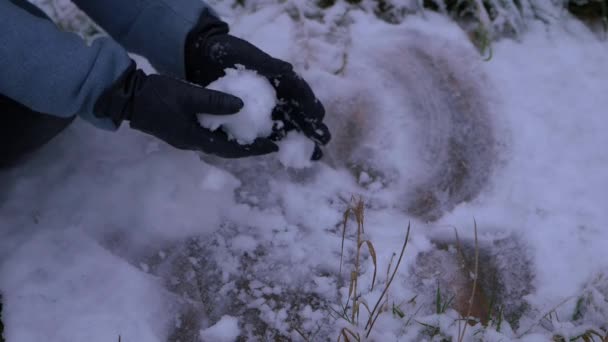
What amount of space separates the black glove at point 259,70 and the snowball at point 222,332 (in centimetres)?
58

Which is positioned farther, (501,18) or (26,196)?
(501,18)

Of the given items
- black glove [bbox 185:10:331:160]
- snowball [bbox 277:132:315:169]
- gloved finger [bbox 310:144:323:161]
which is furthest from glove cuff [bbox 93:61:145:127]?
gloved finger [bbox 310:144:323:161]

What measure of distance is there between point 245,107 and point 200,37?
1.02ft

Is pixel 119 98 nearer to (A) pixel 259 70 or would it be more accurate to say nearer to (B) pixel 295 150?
(A) pixel 259 70

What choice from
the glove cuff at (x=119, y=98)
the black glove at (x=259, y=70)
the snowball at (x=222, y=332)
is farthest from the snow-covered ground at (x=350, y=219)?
the glove cuff at (x=119, y=98)

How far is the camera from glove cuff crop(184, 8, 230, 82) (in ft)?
5.14

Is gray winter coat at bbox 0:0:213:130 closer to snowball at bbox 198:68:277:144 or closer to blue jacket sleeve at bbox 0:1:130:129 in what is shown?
blue jacket sleeve at bbox 0:1:130:129

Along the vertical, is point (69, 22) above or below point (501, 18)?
below

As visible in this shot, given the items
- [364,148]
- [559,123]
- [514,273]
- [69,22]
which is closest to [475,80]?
[559,123]

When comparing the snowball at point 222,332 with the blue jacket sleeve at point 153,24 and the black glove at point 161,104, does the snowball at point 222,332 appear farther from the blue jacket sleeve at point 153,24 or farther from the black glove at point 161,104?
the blue jacket sleeve at point 153,24

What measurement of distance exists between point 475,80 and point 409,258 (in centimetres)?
81

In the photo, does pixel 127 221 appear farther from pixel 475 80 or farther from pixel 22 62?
pixel 475 80

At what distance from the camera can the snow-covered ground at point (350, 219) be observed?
1361 mm

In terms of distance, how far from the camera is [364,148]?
173 cm
